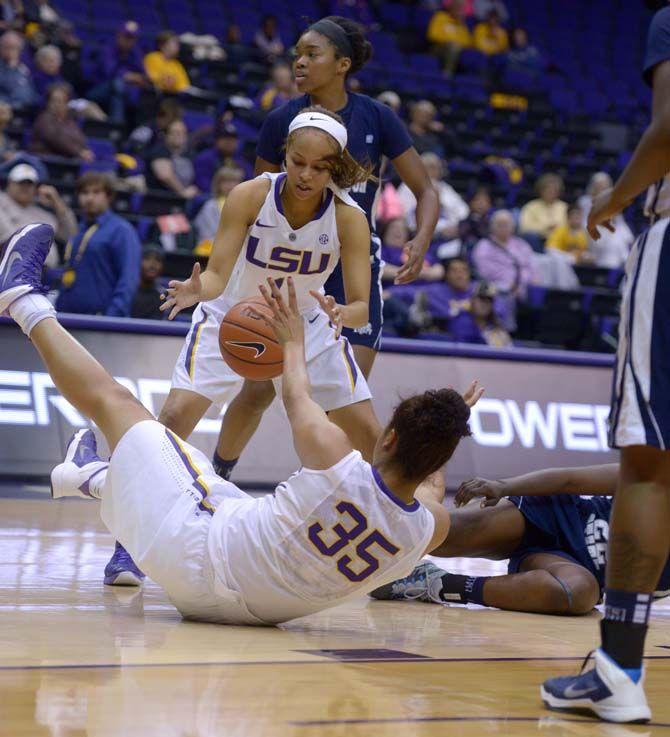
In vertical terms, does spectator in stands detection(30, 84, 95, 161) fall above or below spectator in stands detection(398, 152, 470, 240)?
above

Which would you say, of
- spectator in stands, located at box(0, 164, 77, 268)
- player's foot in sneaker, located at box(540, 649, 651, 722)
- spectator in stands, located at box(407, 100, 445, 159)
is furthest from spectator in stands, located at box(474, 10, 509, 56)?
player's foot in sneaker, located at box(540, 649, 651, 722)

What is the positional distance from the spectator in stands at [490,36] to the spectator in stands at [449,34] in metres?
0.24

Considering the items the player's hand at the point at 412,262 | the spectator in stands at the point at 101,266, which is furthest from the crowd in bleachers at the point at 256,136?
the player's hand at the point at 412,262

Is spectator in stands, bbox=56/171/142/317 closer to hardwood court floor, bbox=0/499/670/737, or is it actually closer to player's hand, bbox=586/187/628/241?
hardwood court floor, bbox=0/499/670/737

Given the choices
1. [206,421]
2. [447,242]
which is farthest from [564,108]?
[206,421]

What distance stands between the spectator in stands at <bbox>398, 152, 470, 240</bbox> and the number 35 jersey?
8796 millimetres

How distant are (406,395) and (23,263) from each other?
174 inches

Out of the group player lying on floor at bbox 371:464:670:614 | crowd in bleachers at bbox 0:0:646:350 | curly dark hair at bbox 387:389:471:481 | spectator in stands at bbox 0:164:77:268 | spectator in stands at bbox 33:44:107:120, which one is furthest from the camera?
spectator in stands at bbox 33:44:107:120

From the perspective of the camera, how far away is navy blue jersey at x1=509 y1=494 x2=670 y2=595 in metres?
4.93

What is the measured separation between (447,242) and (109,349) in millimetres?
5923

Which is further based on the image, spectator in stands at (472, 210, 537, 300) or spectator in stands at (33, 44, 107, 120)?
spectator in stands at (33, 44, 107, 120)

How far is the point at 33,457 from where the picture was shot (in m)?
8.01

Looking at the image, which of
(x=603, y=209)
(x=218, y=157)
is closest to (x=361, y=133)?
(x=603, y=209)

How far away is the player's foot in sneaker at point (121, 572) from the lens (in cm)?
486
